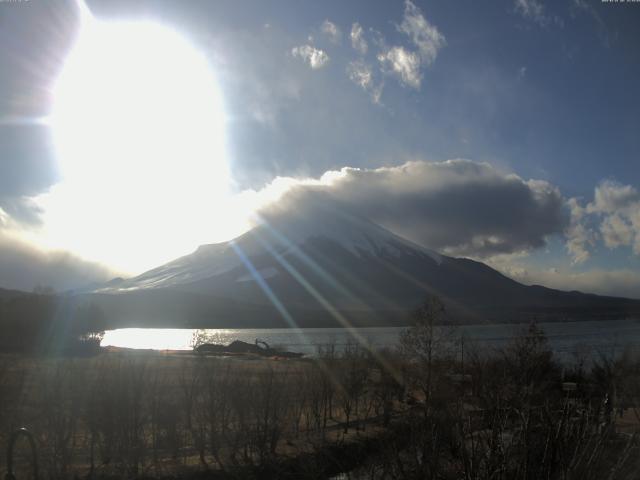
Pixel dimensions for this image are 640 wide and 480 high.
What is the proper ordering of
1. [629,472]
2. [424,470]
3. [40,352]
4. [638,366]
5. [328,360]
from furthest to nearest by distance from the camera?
[40,352], [328,360], [638,366], [424,470], [629,472]

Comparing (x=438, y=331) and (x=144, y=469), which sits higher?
(x=438, y=331)

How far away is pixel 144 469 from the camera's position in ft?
49.3

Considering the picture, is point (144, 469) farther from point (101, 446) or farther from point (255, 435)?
point (255, 435)

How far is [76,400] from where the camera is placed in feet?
50.5

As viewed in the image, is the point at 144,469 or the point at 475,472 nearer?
the point at 475,472

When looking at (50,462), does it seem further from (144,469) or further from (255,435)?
(255,435)

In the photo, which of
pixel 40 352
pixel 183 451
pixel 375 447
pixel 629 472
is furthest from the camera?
pixel 40 352

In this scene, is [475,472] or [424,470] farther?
[424,470]

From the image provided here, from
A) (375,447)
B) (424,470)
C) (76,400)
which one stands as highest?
(424,470)

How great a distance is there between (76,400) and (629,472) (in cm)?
1486

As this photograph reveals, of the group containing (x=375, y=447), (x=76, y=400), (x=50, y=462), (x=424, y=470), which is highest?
(x=424, y=470)

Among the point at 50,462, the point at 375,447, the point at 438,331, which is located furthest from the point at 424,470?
the point at 438,331

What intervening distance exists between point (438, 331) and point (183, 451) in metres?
22.7

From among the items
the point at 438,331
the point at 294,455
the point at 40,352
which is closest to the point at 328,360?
the point at 438,331
